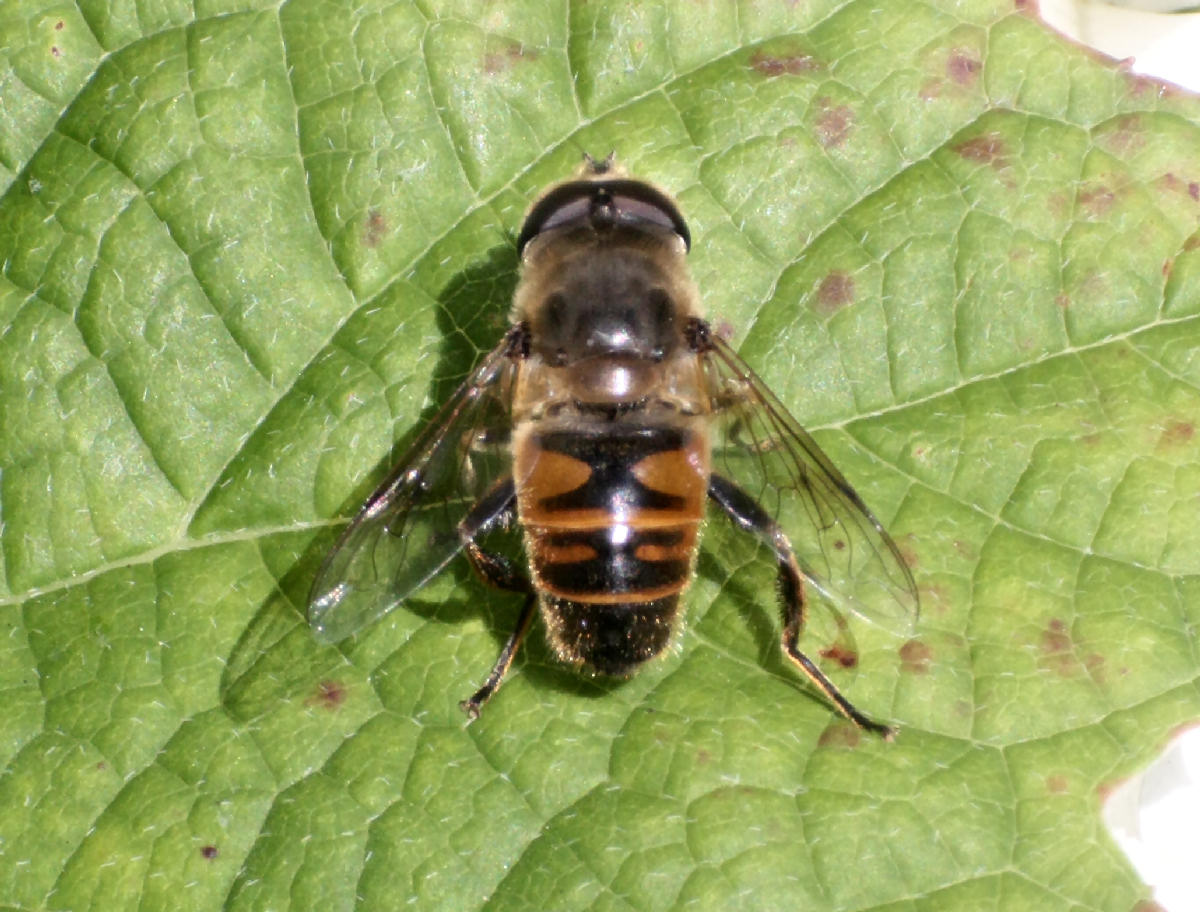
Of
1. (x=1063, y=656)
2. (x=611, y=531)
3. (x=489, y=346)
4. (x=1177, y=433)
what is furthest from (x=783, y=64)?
(x=1063, y=656)

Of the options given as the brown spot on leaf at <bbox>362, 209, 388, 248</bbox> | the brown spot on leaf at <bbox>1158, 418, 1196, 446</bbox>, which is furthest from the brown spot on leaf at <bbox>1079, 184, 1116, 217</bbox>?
the brown spot on leaf at <bbox>362, 209, 388, 248</bbox>

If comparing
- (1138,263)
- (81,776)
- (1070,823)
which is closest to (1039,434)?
(1138,263)

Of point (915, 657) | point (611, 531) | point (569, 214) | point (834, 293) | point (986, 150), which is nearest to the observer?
point (611, 531)

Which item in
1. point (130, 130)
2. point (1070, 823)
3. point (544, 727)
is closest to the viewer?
point (1070, 823)

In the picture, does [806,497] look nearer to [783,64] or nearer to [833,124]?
[833,124]

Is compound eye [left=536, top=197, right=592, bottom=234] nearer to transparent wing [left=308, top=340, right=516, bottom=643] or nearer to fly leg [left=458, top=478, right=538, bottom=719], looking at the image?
transparent wing [left=308, top=340, right=516, bottom=643]

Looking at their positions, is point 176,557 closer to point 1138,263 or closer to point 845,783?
point 845,783

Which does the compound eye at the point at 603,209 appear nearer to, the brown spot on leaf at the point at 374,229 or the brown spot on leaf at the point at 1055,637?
the brown spot on leaf at the point at 374,229
